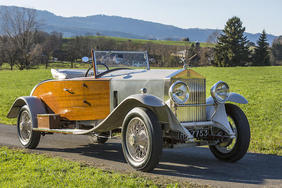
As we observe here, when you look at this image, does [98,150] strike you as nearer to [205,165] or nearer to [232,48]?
[205,165]

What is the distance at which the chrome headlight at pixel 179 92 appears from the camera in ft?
18.2

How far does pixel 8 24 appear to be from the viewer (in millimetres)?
69062

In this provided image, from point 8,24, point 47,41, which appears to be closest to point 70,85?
point 8,24

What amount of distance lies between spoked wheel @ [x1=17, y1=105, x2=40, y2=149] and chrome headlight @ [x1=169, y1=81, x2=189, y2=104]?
139 inches

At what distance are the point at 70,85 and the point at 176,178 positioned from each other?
325 centimetres

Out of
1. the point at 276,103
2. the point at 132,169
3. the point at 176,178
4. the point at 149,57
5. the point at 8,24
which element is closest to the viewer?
the point at 176,178

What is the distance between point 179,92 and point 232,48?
6033 cm

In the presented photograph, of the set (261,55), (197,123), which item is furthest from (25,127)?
(261,55)

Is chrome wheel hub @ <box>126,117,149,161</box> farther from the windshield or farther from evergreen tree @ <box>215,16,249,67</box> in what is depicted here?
evergreen tree @ <box>215,16,249,67</box>

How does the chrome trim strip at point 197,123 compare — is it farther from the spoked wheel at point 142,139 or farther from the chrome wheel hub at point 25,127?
the chrome wheel hub at point 25,127

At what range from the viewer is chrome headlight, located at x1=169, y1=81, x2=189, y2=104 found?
18.2 ft

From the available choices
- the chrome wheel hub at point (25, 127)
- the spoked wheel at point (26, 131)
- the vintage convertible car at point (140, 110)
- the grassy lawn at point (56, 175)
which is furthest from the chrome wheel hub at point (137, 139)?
the chrome wheel hub at point (25, 127)

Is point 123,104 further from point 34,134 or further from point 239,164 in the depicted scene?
point 34,134

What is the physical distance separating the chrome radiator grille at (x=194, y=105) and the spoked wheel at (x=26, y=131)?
3477mm
